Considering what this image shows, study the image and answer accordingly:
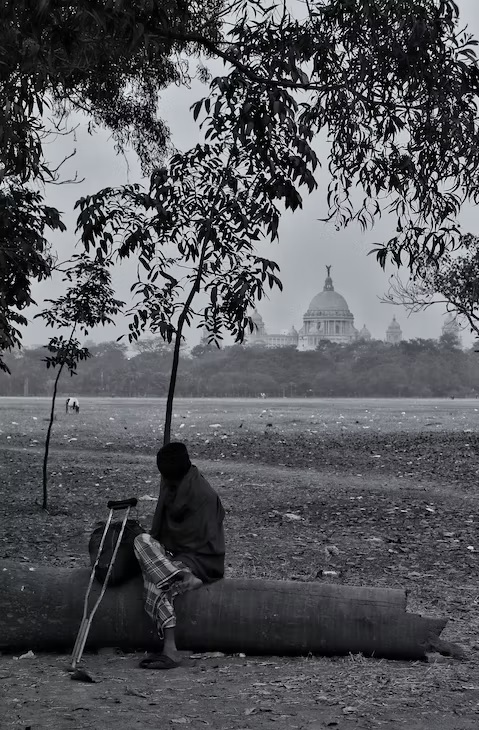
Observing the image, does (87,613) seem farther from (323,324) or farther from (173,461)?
(323,324)

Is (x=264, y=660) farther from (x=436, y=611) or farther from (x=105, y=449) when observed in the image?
(x=105, y=449)

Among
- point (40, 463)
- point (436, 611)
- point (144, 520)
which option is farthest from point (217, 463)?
point (436, 611)

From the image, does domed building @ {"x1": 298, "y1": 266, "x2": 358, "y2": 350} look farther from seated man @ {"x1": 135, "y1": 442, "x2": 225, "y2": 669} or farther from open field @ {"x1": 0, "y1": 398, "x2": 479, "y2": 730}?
seated man @ {"x1": 135, "y1": 442, "x2": 225, "y2": 669}

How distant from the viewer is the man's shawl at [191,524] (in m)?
6.06

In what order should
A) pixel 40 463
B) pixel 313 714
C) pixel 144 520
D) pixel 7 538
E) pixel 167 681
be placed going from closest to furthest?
1. pixel 313 714
2. pixel 167 681
3. pixel 7 538
4. pixel 144 520
5. pixel 40 463

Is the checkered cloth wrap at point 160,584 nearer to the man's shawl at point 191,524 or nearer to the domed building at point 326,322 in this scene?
the man's shawl at point 191,524

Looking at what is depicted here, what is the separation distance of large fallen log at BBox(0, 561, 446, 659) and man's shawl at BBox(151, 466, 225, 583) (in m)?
0.24

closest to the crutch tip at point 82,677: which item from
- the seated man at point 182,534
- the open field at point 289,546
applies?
the open field at point 289,546

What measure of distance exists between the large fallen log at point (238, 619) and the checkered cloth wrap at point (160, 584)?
0.10 m

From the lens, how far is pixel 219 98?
7941 mm

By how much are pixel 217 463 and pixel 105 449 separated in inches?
159

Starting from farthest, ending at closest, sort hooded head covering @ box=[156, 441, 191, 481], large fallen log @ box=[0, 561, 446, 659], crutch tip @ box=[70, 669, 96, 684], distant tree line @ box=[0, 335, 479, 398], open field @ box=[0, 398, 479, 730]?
1. distant tree line @ box=[0, 335, 479, 398]
2. hooded head covering @ box=[156, 441, 191, 481]
3. large fallen log @ box=[0, 561, 446, 659]
4. crutch tip @ box=[70, 669, 96, 684]
5. open field @ box=[0, 398, 479, 730]

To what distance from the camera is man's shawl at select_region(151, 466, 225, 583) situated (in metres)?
6.06

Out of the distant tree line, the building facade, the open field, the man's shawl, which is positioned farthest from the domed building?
the man's shawl
